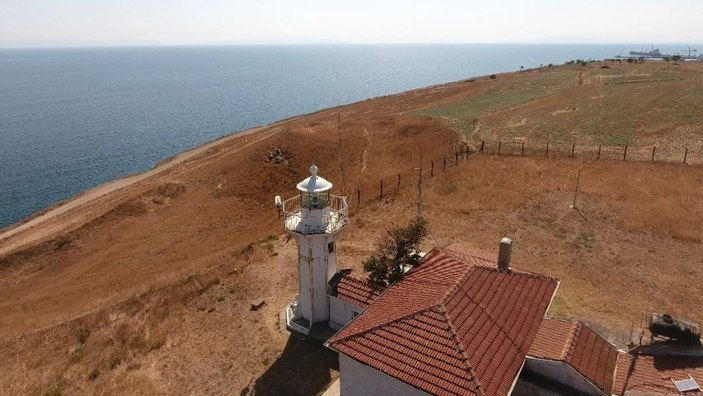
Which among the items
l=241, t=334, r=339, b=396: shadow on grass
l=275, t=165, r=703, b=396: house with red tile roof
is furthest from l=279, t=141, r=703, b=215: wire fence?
l=275, t=165, r=703, b=396: house with red tile roof

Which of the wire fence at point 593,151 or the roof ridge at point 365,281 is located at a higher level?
the wire fence at point 593,151

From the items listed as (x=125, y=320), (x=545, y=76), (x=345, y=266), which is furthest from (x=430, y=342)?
(x=545, y=76)

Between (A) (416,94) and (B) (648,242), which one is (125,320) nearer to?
(B) (648,242)

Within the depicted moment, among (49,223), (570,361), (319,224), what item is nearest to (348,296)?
(319,224)

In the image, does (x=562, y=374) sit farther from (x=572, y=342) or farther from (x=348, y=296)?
(x=348, y=296)

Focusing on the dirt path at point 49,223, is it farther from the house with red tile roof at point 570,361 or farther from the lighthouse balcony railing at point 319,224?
the house with red tile roof at point 570,361

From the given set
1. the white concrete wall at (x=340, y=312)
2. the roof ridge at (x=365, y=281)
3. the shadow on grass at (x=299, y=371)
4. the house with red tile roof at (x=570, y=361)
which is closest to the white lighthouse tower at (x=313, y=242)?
the white concrete wall at (x=340, y=312)

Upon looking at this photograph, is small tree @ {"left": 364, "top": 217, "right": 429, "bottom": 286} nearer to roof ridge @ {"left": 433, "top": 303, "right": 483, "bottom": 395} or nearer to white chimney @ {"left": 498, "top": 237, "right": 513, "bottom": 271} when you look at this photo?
white chimney @ {"left": 498, "top": 237, "right": 513, "bottom": 271}
